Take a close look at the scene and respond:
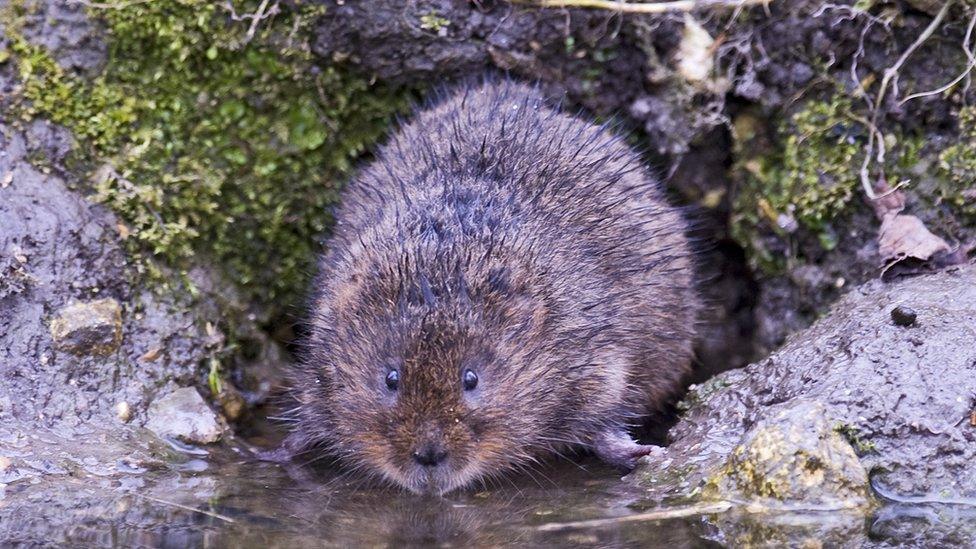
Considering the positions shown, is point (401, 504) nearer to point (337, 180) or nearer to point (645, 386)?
point (645, 386)

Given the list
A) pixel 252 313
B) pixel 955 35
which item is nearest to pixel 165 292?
pixel 252 313

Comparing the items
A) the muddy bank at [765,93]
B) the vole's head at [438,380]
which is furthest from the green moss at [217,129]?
the vole's head at [438,380]

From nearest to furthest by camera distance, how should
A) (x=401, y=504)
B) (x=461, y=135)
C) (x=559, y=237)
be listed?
1. (x=401, y=504)
2. (x=559, y=237)
3. (x=461, y=135)

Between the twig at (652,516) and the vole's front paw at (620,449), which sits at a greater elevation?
the vole's front paw at (620,449)

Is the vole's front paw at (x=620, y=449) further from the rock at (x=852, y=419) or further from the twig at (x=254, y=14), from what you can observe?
the twig at (x=254, y=14)

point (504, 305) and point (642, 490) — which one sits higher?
point (504, 305)

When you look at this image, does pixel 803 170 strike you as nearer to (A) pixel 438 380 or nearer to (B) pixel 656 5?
(B) pixel 656 5

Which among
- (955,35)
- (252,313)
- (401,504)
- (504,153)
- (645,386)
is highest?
(955,35)

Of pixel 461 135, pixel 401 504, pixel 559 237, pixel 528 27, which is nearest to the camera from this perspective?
pixel 401 504
